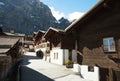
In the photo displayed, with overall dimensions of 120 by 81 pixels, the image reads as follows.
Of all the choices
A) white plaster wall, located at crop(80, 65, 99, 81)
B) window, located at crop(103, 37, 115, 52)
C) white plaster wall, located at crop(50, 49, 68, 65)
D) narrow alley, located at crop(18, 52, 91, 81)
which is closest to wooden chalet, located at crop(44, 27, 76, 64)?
white plaster wall, located at crop(50, 49, 68, 65)

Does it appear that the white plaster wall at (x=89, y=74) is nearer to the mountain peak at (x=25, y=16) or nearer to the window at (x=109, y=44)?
the window at (x=109, y=44)

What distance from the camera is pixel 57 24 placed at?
5089 inches

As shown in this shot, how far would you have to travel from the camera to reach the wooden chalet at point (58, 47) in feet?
88.4

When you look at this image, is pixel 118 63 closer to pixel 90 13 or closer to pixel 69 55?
pixel 90 13

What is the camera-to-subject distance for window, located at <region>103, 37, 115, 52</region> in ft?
41.1

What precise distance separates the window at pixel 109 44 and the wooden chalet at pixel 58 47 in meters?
12.5

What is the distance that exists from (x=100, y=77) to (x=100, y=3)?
273 inches

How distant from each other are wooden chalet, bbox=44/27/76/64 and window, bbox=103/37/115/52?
12508 millimetres

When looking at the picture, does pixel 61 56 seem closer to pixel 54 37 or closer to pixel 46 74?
pixel 54 37

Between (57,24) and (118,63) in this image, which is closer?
(118,63)

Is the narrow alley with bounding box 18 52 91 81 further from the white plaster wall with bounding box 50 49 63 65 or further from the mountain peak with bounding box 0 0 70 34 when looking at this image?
the mountain peak with bounding box 0 0 70 34

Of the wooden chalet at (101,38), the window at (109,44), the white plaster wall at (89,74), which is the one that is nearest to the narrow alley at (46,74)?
the white plaster wall at (89,74)

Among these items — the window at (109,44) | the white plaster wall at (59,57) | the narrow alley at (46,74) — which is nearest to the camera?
the window at (109,44)

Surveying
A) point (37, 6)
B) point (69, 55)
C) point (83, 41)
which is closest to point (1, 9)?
point (37, 6)
